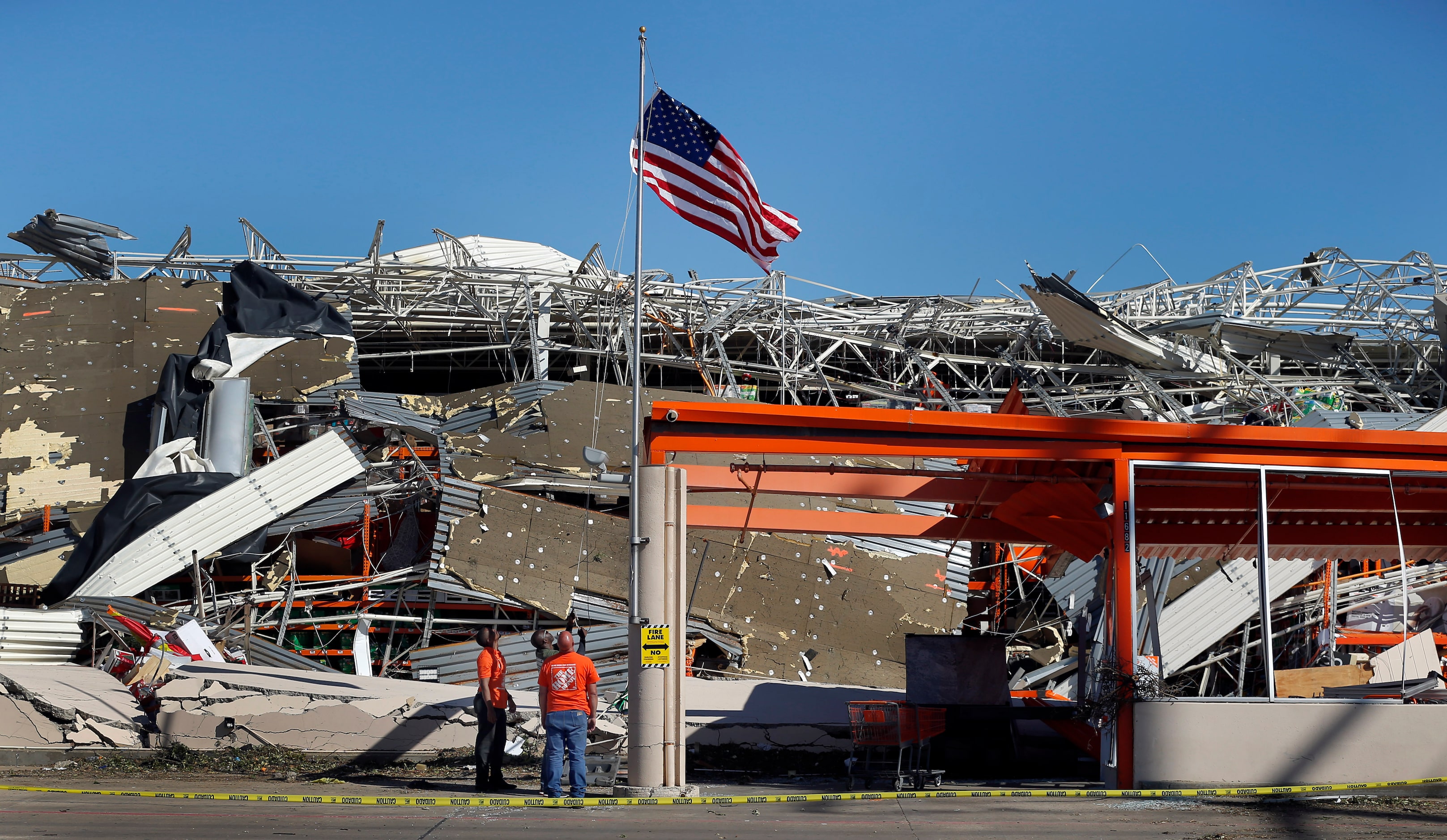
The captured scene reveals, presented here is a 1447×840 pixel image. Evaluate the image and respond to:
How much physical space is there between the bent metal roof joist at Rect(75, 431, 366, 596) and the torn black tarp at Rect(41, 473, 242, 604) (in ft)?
0.68

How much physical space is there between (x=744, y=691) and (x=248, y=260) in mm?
15255

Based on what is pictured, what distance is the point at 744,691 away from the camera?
15273 millimetres

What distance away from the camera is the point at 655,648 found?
10.4m

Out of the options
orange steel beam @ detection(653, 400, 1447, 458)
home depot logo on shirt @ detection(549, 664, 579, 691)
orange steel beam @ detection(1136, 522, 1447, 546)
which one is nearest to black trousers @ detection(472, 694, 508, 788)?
home depot logo on shirt @ detection(549, 664, 579, 691)

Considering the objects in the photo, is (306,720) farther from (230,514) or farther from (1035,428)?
(1035,428)

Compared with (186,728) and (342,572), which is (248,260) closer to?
(342,572)

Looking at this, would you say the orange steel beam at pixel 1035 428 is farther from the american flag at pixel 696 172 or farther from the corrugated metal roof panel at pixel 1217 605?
the corrugated metal roof panel at pixel 1217 605

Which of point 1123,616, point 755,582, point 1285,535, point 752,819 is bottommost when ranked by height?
point 752,819

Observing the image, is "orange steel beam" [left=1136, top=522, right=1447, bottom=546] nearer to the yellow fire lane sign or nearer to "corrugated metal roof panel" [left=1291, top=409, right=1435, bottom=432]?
Result: the yellow fire lane sign

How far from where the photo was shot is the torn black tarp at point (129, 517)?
18.7m

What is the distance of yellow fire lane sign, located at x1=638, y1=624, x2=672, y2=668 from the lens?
34.2ft

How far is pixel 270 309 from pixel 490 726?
49.5 feet

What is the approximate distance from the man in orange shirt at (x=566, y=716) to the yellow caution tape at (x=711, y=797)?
19 cm

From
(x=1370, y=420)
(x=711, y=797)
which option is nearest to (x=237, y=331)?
(x=711, y=797)
